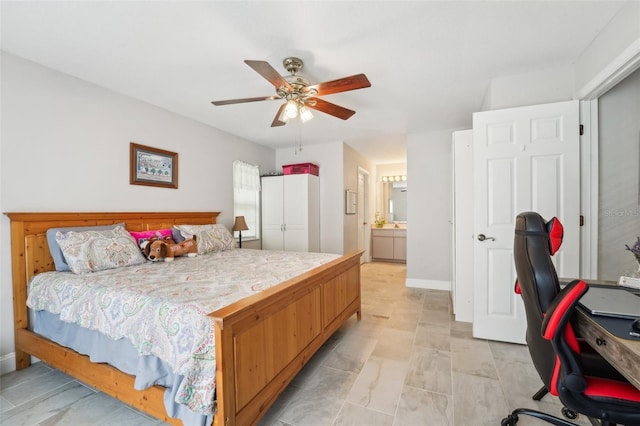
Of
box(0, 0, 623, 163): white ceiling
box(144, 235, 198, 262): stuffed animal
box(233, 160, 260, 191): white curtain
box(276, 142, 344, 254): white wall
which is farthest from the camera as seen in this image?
box(276, 142, 344, 254): white wall

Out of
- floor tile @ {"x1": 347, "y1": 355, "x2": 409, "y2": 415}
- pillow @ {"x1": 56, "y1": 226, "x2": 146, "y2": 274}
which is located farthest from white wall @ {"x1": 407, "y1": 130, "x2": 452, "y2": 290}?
pillow @ {"x1": 56, "y1": 226, "x2": 146, "y2": 274}

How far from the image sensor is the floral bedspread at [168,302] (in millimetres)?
1248

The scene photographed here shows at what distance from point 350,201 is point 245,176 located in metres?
1.99

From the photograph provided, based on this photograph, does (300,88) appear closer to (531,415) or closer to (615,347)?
(615,347)

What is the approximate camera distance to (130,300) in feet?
5.04

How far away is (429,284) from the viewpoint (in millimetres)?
4340

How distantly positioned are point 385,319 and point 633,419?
2130mm

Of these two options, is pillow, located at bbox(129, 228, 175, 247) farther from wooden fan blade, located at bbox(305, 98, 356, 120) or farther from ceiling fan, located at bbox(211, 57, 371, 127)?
wooden fan blade, located at bbox(305, 98, 356, 120)

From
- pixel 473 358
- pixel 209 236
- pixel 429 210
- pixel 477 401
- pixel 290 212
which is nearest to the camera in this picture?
pixel 477 401

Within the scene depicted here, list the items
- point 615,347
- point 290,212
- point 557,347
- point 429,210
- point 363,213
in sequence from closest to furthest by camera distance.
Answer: point 615,347 < point 557,347 < point 429,210 < point 290,212 < point 363,213

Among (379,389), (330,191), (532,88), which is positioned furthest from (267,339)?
(330,191)

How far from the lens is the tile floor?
162 cm

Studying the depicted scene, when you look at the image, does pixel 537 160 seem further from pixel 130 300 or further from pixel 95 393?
pixel 95 393

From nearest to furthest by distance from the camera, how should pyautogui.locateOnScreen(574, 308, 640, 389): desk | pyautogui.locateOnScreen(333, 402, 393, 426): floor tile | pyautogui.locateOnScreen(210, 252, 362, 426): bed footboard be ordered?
pyautogui.locateOnScreen(574, 308, 640, 389): desk
pyautogui.locateOnScreen(210, 252, 362, 426): bed footboard
pyautogui.locateOnScreen(333, 402, 393, 426): floor tile
